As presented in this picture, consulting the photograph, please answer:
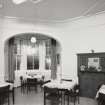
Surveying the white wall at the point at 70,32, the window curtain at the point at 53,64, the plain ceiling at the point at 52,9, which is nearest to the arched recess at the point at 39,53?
the window curtain at the point at 53,64

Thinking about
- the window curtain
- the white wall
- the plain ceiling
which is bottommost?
the window curtain

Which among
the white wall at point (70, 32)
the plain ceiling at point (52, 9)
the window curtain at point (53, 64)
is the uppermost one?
the plain ceiling at point (52, 9)

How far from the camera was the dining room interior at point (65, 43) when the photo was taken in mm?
5117

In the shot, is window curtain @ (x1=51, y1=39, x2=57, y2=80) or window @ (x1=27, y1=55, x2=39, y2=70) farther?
window @ (x1=27, y1=55, x2=39, y2=70)

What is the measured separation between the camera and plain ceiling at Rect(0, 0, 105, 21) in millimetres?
4844

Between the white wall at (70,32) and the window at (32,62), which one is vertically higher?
the white wall at (70,32)

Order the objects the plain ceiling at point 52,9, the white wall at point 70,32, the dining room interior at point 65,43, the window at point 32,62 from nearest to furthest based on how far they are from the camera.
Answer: the plain ceiling at point 52,9 < the dining room interior at point 65,43 < the white wall at point 70,32 < the window at point 32,62

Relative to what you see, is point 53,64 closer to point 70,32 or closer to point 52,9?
point 70,32

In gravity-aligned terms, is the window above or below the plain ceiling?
below

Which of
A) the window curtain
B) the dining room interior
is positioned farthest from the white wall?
the window curtain

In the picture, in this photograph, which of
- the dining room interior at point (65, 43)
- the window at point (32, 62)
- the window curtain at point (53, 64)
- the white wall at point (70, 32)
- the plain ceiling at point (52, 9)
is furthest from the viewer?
the window at point (32, 62)

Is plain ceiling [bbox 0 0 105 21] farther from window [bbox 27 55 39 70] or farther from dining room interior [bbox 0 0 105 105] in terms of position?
window [bbox 27 55 39 70]

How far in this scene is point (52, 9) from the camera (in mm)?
5551

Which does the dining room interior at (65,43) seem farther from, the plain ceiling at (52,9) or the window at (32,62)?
the window at (32,62)
